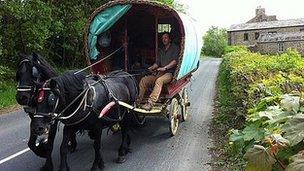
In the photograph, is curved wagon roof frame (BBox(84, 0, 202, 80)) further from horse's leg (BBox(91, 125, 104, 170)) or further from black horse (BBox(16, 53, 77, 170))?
black horse (BBox(16, 53, 77, 170))

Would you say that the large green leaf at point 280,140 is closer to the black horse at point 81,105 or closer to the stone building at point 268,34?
the black horse at point 81,105

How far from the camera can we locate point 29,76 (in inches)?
231

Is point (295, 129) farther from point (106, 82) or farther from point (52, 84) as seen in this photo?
point (106, 82)

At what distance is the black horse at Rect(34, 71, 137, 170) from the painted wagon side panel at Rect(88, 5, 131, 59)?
1964mm

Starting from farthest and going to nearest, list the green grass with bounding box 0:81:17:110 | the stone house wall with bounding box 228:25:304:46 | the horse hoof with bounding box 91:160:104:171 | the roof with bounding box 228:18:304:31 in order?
the roof with bounding box 228:18:304:31, the stone house wall with bounding box 228:25:304:46, the green grass with bounding box 0:81:17:110, the horse hoof with bounding box 91:160:104:171

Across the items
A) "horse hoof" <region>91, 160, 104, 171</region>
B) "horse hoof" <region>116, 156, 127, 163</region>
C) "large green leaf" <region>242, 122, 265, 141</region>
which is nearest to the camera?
"large green leaf" <region>242, 122, 265, 141</region>

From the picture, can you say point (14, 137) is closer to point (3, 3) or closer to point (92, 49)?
point (92, 49)

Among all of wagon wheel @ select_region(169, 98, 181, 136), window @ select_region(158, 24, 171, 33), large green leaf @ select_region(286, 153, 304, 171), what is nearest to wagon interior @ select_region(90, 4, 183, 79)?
window @ select_region(158, 24, 171, 33)

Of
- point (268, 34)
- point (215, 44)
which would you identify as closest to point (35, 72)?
point (268, 34)

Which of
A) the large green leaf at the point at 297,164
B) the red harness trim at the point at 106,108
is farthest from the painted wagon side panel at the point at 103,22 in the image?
the large green leaf at the point at 297,164

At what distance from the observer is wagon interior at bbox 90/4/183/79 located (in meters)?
10.6

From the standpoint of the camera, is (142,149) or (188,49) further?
(188,49)

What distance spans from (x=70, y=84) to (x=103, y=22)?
12.4 ft

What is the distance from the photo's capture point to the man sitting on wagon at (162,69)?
9297 millimetres
